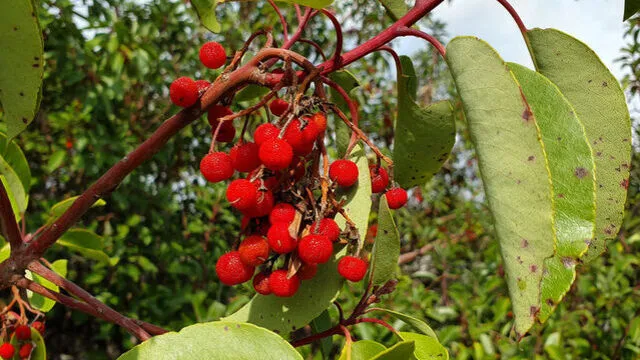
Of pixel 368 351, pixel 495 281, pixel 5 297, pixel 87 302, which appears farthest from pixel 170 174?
pixel 368 351

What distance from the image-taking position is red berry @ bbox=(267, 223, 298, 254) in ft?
2.07

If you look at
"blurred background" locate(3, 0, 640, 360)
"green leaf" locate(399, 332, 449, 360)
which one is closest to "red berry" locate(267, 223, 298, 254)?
"green leaf" locate(399, 332, 449, 360)

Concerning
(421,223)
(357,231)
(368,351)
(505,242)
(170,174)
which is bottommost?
(421,223)

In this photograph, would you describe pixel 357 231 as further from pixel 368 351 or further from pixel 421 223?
pixel 421 223

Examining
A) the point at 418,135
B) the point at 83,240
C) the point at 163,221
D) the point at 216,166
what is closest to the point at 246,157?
the point at 216,166

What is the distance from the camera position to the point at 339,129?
83 centimetres

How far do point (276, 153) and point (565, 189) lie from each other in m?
0.30

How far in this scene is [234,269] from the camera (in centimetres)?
72

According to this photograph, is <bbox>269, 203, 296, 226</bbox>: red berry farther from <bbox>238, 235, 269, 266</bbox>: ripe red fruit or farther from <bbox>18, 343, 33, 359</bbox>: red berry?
<bbox>18, 343, 33, 359</bbox>: red berry

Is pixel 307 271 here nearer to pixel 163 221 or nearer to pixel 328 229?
pixel 328 229

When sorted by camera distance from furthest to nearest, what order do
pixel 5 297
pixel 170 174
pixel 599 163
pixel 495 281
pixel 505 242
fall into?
pixel 170 174, pixel 495 281, pixel 5 297, pixel 599 163, pixel 505 242

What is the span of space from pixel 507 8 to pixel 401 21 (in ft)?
0.43

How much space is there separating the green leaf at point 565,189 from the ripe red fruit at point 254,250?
1.07 ft

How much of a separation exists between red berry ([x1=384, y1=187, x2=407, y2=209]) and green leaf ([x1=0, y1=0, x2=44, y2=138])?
0.46 meters
